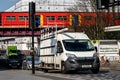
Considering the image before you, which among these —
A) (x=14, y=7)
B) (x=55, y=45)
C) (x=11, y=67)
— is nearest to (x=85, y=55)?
(x=55, y=45)

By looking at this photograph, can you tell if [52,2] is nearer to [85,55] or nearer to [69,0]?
[69,0]

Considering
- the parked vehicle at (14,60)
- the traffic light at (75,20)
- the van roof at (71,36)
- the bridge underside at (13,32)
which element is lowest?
the parked vehicle at (14,60)

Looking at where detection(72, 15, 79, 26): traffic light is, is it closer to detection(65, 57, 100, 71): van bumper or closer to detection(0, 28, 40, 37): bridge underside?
detection(0, 28, 40, 37): bridge underside

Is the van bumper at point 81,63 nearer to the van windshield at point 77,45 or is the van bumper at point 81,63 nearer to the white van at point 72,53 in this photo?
the white van at point 72,53

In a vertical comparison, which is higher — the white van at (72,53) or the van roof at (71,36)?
the van roof at (71,36)

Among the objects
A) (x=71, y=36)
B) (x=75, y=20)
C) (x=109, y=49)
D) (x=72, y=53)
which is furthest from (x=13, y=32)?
(x=72, y=53)

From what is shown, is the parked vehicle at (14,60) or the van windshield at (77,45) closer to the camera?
the van windshield at (77,45)

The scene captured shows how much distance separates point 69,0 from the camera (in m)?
128

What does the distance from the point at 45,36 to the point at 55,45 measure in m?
4.44

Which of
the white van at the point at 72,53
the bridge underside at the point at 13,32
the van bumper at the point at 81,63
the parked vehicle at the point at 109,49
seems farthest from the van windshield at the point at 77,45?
the bridge underside at the point at 13,32

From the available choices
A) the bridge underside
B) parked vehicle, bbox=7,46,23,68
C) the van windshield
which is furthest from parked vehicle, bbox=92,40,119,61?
the bridge underside

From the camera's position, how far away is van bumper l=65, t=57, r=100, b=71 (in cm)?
2633

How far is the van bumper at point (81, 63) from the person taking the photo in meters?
26.3

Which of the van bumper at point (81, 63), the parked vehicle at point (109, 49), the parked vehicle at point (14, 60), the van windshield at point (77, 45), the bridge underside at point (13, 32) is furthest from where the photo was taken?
the bridge underside at point (13, 32)
